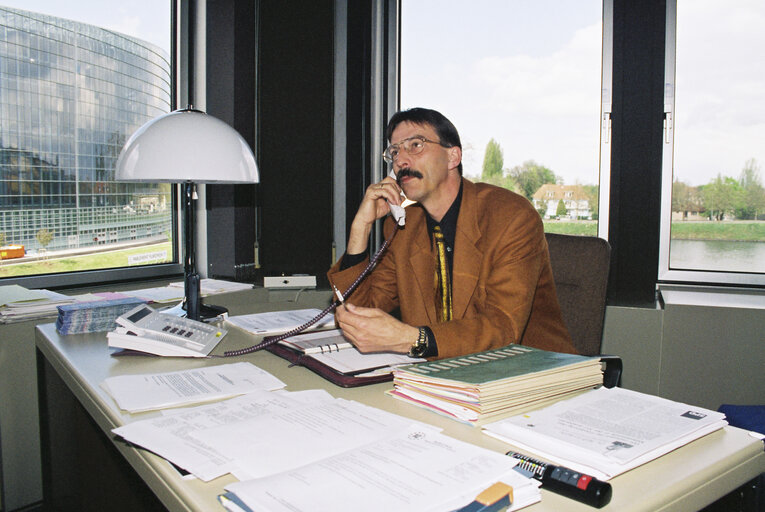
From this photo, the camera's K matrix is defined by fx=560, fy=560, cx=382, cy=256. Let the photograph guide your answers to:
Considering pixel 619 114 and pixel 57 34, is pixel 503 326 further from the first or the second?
pixel 57 34

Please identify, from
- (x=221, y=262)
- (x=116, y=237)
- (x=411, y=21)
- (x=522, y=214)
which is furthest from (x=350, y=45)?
(x=522, y=214)

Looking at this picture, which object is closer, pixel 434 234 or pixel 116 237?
pixel 434 234

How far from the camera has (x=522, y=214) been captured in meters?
1.69

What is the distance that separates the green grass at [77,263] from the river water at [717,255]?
261 centimetres

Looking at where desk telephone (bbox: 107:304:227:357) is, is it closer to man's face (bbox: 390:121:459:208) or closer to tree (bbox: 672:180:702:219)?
man's face (bbox: 390:121:459:208)

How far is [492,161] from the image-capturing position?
121 inches

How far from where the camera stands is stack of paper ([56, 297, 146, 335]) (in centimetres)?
171

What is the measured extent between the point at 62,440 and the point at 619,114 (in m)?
2.70

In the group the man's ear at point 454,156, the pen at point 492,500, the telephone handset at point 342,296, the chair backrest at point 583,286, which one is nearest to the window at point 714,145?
the chair backrest at point 583,286

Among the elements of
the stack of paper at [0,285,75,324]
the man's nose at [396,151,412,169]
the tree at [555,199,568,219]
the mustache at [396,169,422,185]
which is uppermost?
the man's nose at [396,151,412,169]

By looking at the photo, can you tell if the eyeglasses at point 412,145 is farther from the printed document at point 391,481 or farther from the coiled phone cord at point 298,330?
the printed document at point 391,481

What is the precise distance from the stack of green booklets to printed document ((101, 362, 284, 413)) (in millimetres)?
317

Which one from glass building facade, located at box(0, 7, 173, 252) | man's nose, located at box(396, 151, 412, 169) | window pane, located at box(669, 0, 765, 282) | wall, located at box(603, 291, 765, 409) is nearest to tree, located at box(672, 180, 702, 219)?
window pane, located at box(669, 0, 765, 282)

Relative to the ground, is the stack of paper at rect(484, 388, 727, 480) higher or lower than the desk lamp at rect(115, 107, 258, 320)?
lower
